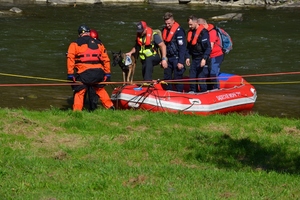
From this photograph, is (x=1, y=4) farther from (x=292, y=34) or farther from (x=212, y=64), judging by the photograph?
(x=212, y=64)

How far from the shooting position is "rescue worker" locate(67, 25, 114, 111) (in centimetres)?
1163

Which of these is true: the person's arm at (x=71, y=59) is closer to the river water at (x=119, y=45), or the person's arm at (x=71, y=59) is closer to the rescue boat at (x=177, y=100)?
the river water at (x=119, y=45)

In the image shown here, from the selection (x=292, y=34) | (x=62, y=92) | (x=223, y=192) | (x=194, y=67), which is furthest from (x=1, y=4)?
(x=223, y=192)

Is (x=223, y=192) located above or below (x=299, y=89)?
above

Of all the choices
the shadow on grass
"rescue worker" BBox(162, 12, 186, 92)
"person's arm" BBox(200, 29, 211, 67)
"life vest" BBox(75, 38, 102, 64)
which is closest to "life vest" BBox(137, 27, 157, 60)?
"rescue worker" BBox(162, 12, 186, 92)

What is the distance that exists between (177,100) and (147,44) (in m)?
1.43

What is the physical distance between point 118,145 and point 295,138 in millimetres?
2935

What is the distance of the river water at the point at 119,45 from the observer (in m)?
A: 15.9

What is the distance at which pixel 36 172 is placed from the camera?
7613mm

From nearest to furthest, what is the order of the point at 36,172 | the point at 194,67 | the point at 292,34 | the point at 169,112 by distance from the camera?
the point at 36,172, the point at 169,112, the point at 194,67, the point at 292,34

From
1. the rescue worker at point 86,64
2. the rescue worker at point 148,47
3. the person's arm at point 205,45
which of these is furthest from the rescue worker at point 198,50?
the rescue worker at point 86,64

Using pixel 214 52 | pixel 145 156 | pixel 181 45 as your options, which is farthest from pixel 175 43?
pixel 145 156

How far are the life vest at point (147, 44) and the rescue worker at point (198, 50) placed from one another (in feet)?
2.46

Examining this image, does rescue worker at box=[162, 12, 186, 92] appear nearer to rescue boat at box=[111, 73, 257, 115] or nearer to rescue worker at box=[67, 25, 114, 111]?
rescue boat at box=[111, 73, 257, 115]
